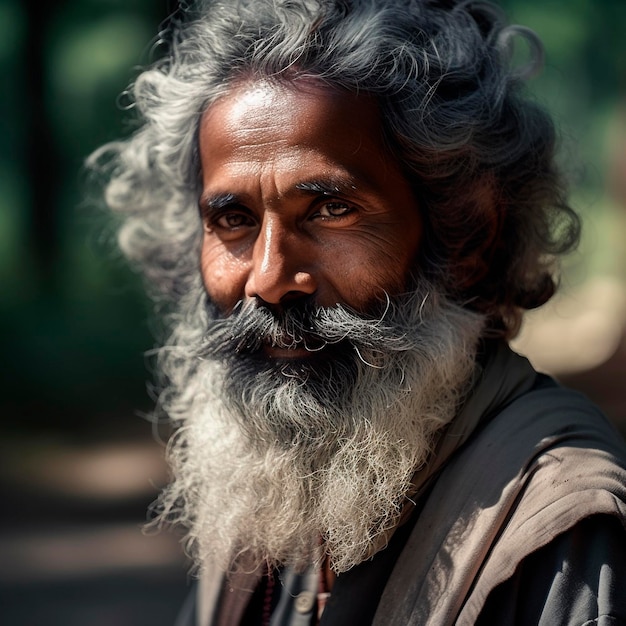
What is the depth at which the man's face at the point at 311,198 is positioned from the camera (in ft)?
6.50

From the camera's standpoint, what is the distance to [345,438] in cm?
204

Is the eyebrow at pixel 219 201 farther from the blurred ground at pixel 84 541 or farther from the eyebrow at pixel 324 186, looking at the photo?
the blurred ground at pixel 84 541

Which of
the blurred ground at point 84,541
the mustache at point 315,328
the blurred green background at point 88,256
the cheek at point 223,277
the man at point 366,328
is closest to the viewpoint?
the man at point 366,328

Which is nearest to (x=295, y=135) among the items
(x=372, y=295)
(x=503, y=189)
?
(x=372, y=295)

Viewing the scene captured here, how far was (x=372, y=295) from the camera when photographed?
2.05m

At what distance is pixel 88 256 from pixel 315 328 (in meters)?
5.20

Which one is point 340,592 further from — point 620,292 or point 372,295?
point 620,292

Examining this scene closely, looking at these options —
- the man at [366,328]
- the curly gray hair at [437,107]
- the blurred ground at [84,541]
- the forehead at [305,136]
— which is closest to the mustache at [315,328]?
the man at [366,328]

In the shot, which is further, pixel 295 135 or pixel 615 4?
pixel 615 4

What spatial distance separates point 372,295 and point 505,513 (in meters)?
0.58

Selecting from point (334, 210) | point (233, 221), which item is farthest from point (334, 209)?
point (233, 221)

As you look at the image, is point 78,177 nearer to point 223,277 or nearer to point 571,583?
point 223,277

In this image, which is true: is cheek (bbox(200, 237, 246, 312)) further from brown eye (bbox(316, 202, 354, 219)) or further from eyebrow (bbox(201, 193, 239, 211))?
brown eye (bbox(316, 202, 354, 219))

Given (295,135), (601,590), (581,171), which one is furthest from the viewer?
(581,171)
